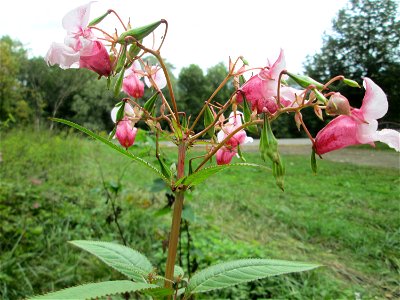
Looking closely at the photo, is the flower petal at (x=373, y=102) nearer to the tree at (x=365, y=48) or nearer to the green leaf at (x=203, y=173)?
the green leaf at (x=203, y=173)

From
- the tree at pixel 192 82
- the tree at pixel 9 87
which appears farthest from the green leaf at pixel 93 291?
the tree at pixel 9 87

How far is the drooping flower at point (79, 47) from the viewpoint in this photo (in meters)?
0.48

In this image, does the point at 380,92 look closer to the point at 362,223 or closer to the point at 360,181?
the point at 362,223

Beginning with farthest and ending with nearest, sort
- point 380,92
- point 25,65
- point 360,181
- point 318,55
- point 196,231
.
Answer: point 25,65, point 318,55, point 360,181, point 196,231, point 380,92

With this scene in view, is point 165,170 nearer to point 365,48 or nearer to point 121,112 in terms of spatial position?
point 121,112

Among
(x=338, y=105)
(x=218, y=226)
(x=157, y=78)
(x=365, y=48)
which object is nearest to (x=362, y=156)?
(x=365, y=48)

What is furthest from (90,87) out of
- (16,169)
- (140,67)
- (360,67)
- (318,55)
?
(140,67)

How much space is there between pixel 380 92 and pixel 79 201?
2548 mm

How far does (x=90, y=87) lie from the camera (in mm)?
16438

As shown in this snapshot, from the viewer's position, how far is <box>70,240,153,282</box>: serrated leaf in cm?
53

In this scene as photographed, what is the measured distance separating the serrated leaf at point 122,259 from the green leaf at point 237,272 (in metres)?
0.07

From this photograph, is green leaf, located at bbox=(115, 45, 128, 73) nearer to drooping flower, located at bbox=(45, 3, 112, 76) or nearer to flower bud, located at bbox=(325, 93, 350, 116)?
drooping flower, located at bbox=(45, 3, 112, 76)

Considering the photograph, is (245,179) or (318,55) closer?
(245,179)

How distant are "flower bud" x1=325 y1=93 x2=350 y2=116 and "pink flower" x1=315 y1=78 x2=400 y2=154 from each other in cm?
1
